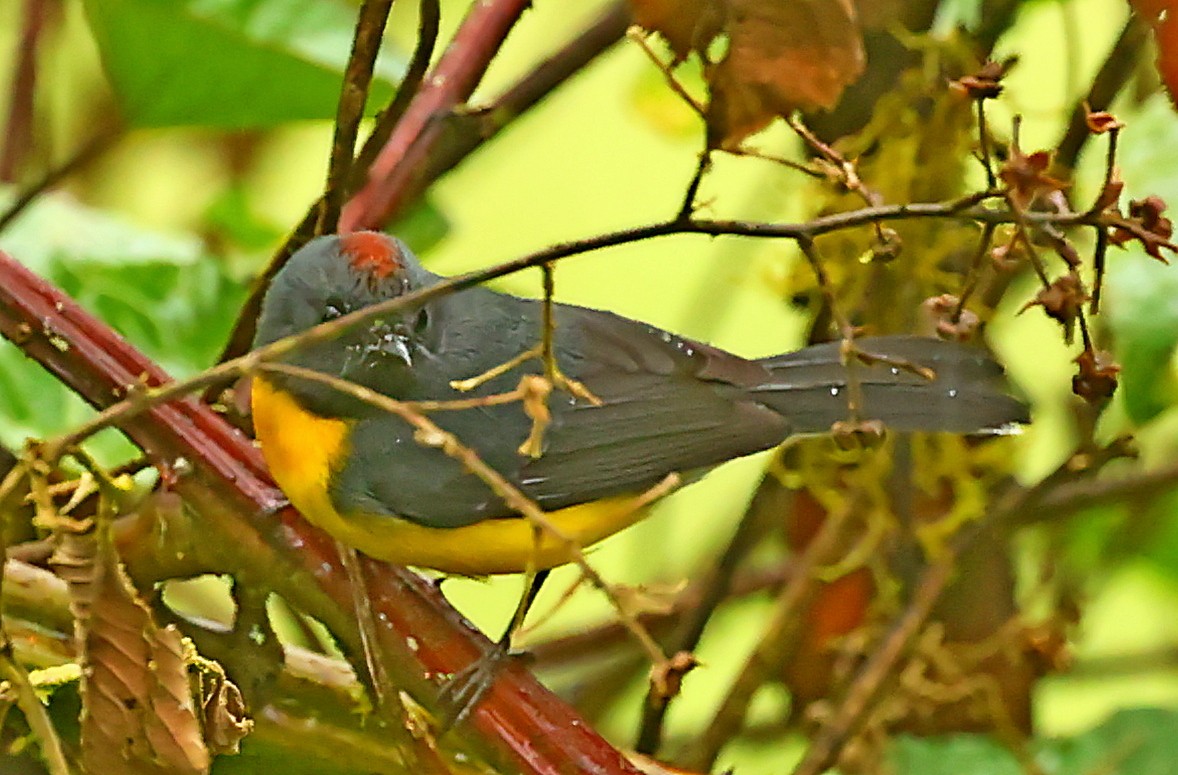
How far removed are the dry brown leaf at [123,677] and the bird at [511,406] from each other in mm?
383

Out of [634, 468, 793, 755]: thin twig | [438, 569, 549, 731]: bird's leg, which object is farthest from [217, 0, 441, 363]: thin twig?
[634, 468, 793, 755]: thin twig

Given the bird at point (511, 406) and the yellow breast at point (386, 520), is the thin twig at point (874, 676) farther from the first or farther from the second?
the yellow breast at point (386, 520)

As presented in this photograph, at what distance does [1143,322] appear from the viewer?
1.13 metres

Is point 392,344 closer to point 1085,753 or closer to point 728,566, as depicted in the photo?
point 728,566

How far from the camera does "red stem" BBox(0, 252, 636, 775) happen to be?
0.89 metres

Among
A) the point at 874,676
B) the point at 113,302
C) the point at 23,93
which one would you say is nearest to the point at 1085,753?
the point at 874,676

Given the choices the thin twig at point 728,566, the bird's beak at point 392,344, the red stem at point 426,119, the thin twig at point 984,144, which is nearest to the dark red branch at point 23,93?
the red stem at point 426,119

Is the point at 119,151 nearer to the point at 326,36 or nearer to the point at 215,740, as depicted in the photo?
the point at 326,36

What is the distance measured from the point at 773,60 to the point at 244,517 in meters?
0.48

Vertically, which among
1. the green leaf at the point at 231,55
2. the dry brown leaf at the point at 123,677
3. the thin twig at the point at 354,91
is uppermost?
the green leaf at the point at 231,55

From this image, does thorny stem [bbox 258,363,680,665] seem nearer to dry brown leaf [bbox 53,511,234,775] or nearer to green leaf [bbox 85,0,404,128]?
dry brown leaf [bbox 53,511,234,775]

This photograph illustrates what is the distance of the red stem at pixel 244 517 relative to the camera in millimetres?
886

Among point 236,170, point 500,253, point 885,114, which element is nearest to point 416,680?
point 885,114

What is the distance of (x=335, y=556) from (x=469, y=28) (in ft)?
1.80
